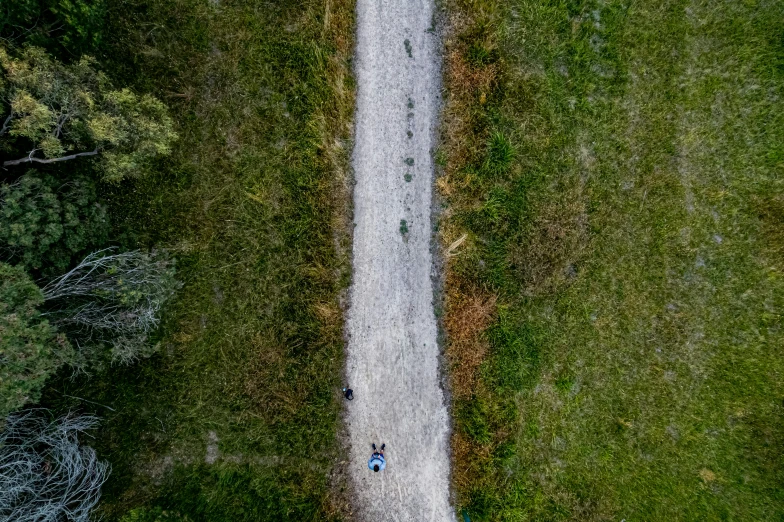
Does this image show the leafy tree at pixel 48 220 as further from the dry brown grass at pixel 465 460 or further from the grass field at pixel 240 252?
the dry brown grass at pixel 465 460

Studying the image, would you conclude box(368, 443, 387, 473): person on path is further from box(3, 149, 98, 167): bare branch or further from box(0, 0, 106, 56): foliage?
box(0, 0, 106, 56): foliage

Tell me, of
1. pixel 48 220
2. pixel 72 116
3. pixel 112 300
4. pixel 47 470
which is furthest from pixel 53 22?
pixel 47 470

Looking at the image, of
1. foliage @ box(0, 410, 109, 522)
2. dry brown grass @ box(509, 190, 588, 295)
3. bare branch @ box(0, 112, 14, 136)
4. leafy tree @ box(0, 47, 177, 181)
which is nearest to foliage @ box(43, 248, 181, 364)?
A: foliage @ box(0, 410, 109, 522)

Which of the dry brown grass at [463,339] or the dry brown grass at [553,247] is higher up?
the dry brown grass at [553,247]

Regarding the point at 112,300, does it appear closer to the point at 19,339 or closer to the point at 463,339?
the point at 19,339

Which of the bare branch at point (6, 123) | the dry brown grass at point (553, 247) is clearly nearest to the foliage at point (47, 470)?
the bare branch at point (6, 123)

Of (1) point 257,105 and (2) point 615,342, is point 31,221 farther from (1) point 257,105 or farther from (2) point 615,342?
(2) point 615,342
